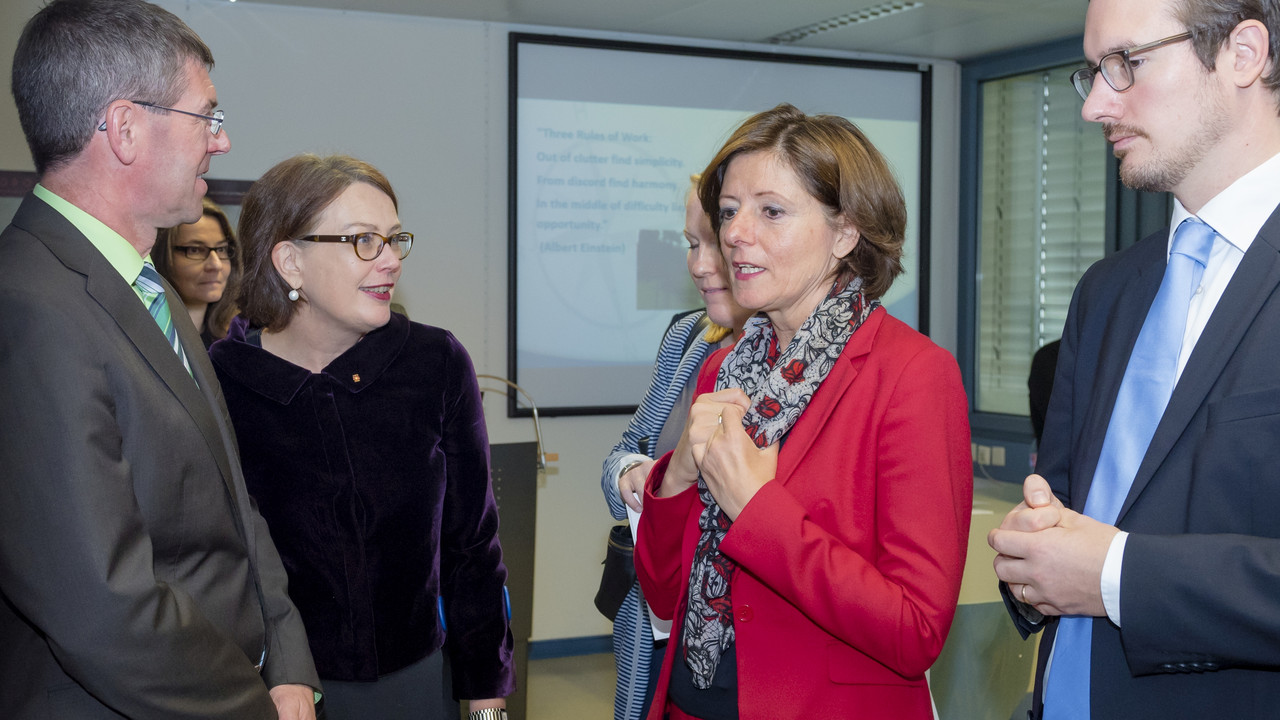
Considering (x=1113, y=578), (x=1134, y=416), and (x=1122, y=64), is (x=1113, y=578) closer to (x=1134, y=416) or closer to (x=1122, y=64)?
(x=1134, y=416)

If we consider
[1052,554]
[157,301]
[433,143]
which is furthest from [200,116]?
[433,143]

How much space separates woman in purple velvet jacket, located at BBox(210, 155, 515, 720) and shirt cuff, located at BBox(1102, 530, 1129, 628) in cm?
118

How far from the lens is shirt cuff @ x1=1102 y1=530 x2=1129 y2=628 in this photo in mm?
1082

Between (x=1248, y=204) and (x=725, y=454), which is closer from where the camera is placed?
(x=1248, y=204)

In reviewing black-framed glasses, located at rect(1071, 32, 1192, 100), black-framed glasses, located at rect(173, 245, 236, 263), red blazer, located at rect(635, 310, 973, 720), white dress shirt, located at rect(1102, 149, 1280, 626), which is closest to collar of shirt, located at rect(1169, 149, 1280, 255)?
white dress shirt, located at rect(1102, 149, 1280, 626)

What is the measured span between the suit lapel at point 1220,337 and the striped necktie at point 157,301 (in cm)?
128

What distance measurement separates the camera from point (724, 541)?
1346mm

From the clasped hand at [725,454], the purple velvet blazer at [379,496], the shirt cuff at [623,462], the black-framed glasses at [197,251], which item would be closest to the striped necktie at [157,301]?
the purple velvet blazer at [379,496]

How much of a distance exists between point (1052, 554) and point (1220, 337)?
12.5 inches

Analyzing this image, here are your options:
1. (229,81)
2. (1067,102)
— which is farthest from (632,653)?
(1067,102)

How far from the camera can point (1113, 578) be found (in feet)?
3.56

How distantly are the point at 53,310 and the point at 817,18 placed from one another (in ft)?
13.3

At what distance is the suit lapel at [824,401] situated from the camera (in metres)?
1.42

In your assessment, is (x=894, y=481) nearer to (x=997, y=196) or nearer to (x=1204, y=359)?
(x=1204, y=359)
